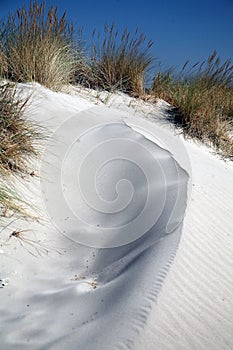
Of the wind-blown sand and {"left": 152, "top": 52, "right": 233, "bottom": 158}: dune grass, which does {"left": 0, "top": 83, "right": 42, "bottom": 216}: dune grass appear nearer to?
the wind-blown sand

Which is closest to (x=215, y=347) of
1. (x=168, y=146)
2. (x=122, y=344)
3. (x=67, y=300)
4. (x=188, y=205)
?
(x=122, y=344)

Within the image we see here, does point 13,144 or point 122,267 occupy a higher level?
point 13,144

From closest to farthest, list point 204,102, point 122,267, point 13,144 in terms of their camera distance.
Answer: point 122,267 < point 13,144 < point 204,102

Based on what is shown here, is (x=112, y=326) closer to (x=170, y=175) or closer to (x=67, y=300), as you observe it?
(x=67, y=300)

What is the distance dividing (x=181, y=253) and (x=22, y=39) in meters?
4.07

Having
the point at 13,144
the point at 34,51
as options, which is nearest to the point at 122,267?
the point at 13,144

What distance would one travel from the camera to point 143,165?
12.0ft

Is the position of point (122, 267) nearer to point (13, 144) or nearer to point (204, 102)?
point (13, 144)

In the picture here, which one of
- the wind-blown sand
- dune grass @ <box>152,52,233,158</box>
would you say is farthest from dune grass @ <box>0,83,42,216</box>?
dune grass @ <box>152,52,233,158</box>

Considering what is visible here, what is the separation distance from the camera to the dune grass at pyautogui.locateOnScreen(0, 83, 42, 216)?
288cm

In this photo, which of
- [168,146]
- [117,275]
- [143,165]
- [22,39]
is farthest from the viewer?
[22,39]

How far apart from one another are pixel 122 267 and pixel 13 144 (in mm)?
1569

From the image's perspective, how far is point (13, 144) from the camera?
3.13m

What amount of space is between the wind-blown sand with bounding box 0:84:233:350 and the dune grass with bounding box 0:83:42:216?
179 mm
